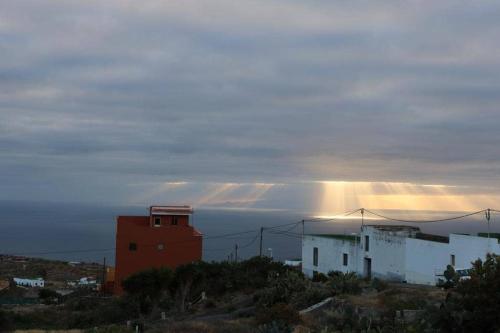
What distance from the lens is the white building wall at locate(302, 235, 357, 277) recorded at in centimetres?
4512

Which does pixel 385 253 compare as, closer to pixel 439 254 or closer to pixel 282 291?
pixel 439 254

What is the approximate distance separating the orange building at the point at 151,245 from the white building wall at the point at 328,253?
9511mm

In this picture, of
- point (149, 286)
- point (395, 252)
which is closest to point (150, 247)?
point (149, 286)

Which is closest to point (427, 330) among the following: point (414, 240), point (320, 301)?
point (320, 301)

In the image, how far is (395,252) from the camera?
40219mm

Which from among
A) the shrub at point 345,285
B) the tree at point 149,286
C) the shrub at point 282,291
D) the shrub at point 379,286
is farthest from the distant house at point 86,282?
the shrub at point 345,285

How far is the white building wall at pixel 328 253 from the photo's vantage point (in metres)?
45.1

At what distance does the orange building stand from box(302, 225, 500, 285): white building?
9.99 m

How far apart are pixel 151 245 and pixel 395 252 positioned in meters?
17.8

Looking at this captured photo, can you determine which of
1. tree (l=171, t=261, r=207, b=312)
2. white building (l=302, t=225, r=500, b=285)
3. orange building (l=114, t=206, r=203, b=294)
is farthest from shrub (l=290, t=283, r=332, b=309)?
orange building (l=114, t=206, r=203, b=294)

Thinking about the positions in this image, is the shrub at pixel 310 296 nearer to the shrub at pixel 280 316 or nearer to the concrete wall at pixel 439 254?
the shrub at pixel 280 316

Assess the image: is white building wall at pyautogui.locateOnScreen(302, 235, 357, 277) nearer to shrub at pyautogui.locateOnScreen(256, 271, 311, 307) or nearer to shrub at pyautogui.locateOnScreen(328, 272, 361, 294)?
shrub at pyautogui.locateOnScreen(256, 271, 311, 307)

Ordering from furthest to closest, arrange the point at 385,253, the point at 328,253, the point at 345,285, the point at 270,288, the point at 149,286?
the point at 328,253
the point at 385,253
the point at 149,286
the point at 270,288
the point at 345,285

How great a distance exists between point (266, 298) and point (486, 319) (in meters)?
→ 11.2
